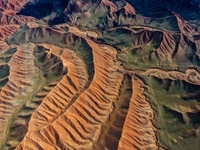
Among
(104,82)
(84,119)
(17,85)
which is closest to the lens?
(84,119)

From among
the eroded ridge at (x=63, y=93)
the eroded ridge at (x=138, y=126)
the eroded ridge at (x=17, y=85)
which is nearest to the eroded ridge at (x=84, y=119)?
the eroded ridge at (x=63, y=93)

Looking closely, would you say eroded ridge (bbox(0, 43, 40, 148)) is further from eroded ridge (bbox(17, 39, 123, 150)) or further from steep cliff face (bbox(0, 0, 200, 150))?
eroded ridge (bbox(17, 39, 123, 150))

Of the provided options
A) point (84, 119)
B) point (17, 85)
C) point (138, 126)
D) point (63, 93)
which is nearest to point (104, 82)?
point (63, 93)

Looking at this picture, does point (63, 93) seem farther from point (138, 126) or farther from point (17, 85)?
point (138, 126)

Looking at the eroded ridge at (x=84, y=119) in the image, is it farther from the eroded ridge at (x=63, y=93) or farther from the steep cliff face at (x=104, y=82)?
the eroded ridge at (x=63, y=93)

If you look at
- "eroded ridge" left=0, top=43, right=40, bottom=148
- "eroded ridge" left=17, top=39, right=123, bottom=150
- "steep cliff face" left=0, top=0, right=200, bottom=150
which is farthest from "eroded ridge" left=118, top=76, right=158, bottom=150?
"eroded ridge" left=0, top=43, right=40, bottom=148

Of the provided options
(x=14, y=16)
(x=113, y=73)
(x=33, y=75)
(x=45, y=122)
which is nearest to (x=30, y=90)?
(x=33, y=75)

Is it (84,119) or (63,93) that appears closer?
(84,119)

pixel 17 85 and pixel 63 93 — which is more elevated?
pixel 63 93
